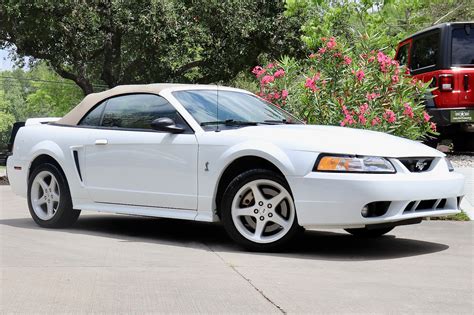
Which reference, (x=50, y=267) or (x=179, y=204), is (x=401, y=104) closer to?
(x=179, y=204)

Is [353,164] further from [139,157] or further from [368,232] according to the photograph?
[139,157]

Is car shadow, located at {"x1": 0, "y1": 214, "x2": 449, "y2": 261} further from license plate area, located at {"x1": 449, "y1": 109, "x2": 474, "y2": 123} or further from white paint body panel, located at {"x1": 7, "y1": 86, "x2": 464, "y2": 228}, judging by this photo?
license plate area, located at {"x1": 449, "y1": 109, "x2": 474, "y2": 123}

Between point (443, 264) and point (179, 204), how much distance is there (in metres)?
Answer: 2.41

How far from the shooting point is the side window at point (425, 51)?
1488 centimetres

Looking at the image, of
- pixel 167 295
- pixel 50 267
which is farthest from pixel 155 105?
pixel 167 295

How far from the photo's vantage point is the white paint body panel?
21.2 ft

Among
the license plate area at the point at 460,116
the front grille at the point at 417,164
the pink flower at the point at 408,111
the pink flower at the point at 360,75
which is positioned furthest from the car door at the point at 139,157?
the license plate area at the point at 460,116

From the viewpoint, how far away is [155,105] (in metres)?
7.84

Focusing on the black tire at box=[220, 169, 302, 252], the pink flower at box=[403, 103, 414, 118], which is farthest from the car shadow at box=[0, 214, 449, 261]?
the pink flower at box=[403, 103, 414, 118]

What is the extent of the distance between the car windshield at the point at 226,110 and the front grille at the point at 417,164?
5.00ft

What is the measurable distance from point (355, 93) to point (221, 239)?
4.25 meters

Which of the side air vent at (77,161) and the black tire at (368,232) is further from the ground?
the side air vent at (77,161)

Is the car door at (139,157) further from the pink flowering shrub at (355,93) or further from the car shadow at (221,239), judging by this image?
the pink flowering shrub at (355,93)

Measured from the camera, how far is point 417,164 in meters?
6.81
